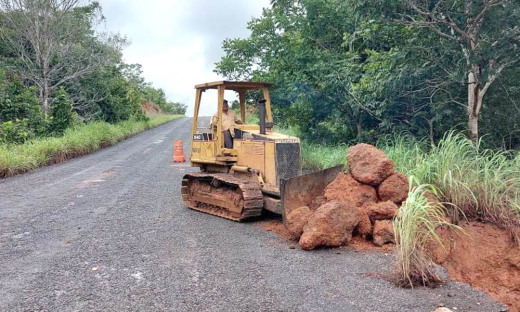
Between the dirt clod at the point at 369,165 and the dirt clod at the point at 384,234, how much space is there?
739 mm

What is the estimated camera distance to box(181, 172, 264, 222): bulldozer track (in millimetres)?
6672

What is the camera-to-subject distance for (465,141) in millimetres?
6867

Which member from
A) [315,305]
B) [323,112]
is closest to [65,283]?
[315,305]

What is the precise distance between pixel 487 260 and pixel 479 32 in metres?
4.33

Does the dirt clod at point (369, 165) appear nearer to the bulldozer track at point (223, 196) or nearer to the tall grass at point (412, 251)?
the tall grass at point (412, 251)

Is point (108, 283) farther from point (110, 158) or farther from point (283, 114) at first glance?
point (110, 158)

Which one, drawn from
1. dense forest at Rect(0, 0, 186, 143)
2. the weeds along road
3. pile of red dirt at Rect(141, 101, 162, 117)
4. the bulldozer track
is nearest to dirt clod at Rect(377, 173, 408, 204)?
the weeds along road

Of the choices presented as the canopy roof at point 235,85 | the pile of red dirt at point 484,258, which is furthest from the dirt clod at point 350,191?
the canopy roof at point 235,85

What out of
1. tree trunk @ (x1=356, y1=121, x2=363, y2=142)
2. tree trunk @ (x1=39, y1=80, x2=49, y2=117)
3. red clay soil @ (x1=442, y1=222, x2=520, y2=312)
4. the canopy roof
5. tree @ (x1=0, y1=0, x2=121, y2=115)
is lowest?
red clay soil @ (x1=442, y1=222, x2=520, y2=312)

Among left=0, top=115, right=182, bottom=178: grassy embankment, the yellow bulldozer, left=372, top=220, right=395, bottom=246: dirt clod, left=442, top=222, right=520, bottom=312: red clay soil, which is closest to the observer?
left=442, top=222, right=520, bottom=312: red clay soil

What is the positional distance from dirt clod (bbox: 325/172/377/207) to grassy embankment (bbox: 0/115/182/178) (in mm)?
10484

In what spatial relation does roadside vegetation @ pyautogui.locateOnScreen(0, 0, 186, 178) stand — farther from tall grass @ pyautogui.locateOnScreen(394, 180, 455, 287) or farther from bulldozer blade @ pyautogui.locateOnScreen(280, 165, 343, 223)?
tall grass @ pyautogui.locateOnScreen(394, 180, 455, 287)

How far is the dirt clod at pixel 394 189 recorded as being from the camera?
5895 millimetres

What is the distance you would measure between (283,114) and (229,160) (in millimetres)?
6739
